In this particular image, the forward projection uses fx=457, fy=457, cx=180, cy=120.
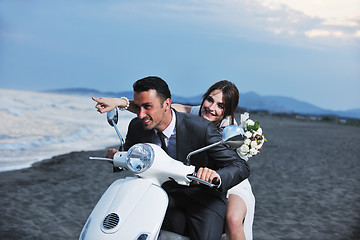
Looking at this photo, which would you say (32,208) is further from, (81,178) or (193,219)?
(193,219)

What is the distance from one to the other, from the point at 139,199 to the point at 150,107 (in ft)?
1.71

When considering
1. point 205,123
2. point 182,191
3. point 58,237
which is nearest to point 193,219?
point 182,191

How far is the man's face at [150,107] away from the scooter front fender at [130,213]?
0.36 metres

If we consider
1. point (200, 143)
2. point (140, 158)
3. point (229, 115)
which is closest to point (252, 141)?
point (229, 115)

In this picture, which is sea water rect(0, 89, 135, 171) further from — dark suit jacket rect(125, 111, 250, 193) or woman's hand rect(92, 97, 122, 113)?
dark suit jacket rect(125, 111, 250, 193)

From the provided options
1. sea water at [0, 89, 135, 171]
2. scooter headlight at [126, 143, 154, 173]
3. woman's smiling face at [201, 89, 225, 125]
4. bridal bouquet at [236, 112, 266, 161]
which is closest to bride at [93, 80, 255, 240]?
woman's smiling face at [201, 89, 225, 125]

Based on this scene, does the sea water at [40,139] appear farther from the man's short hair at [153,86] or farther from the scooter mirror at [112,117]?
the man's short hair at [153,86]

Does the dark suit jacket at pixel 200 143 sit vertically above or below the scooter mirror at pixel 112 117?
below

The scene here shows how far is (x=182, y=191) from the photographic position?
9.00ft

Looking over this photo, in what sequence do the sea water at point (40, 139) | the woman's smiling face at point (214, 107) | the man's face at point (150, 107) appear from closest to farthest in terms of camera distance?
the man's face at point (150, 107) → the woman's smiling face at point (214, 107) → the sea water at point (40, 139)

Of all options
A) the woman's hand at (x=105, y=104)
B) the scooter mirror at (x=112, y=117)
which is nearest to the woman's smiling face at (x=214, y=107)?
the woman's hand at (x=105, y=104)

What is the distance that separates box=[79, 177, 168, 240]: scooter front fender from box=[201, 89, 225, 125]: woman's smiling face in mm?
1697

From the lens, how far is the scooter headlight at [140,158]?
2331 mm

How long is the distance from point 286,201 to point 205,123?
5186mm
